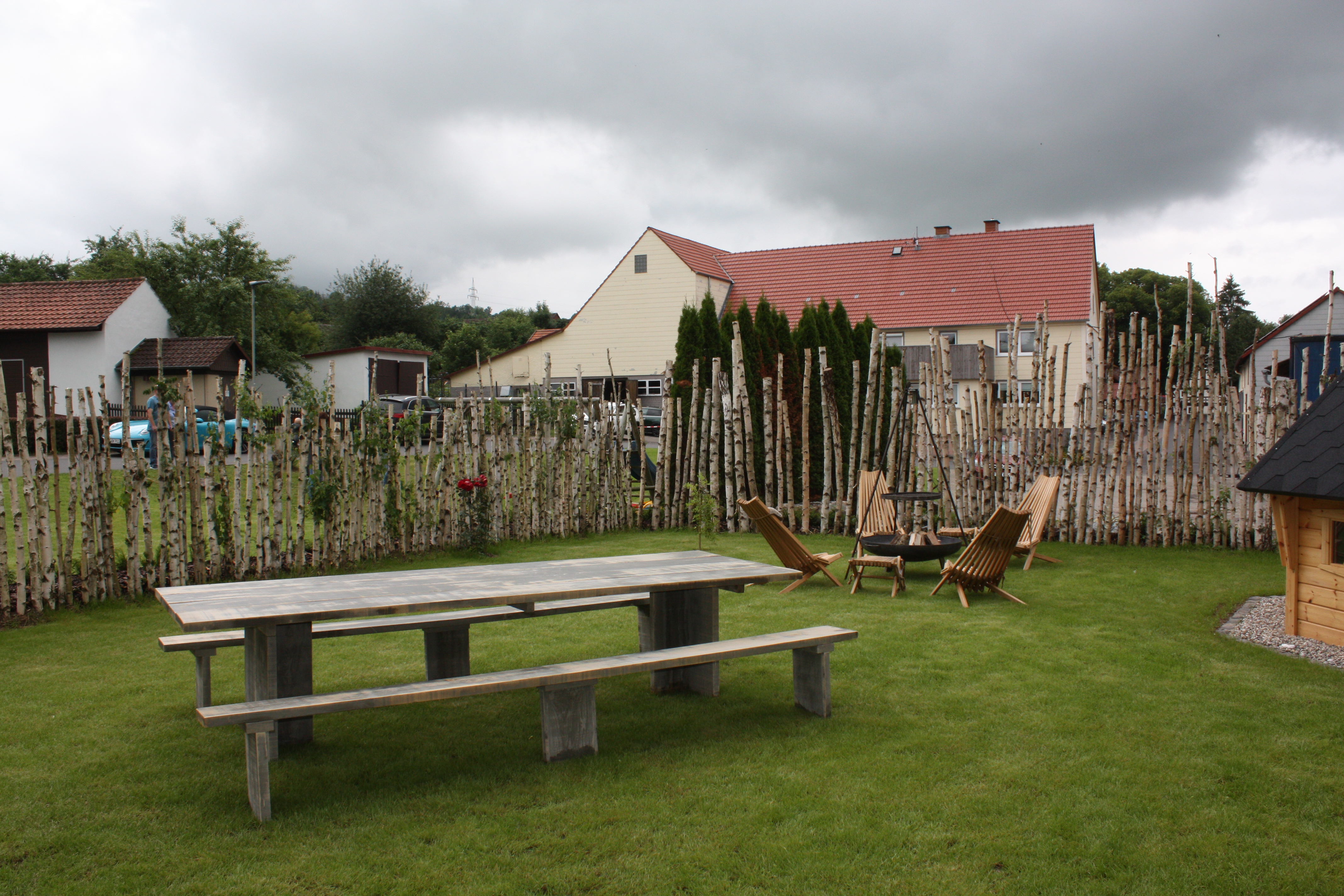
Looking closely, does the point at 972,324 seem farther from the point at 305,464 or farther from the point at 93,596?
the point at 93,596

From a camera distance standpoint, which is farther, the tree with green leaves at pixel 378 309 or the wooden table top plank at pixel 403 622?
the tree with green leaves at pixel 378 309

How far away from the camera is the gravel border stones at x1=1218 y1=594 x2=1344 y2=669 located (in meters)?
5.11

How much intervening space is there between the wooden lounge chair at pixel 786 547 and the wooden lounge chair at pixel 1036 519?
170 centimetres

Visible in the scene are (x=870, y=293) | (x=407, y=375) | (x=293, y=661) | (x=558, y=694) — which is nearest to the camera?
(x=558, y=694)

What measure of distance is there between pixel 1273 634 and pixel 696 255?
84.8 ft

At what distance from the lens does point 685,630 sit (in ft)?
15.2

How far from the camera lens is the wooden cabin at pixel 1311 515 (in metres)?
5.17

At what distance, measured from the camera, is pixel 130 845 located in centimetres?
296

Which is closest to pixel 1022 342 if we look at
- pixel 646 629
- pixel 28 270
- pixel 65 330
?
pixel 646 629

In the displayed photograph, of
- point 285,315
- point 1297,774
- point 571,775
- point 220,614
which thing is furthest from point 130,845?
point 285,315

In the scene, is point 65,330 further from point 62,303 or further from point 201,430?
point 201,430

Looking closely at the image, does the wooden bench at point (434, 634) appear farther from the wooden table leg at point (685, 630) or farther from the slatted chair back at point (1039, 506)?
the slatted chair back at point (1039, 506)

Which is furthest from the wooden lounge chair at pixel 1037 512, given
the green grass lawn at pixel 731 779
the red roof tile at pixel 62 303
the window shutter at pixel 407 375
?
the window shutter at pixel 407 375

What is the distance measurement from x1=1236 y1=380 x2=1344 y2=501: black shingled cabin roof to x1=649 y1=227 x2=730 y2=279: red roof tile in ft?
78.5
